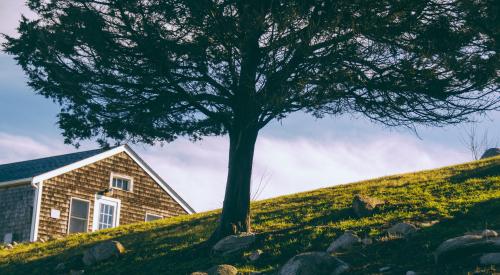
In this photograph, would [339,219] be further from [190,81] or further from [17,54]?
[17,54]

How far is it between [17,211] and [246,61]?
1777 cm

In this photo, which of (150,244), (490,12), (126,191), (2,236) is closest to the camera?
(490,12)

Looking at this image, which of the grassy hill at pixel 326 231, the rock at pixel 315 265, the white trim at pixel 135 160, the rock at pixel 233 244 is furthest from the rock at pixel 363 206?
the white trim at pixel 135 160

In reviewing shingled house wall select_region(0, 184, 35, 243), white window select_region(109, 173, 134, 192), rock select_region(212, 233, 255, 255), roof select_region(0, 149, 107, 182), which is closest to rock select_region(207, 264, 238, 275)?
rock select_region(212, 233, 255, 255)

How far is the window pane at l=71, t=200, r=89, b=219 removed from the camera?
29156mm

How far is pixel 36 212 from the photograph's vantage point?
27.4m

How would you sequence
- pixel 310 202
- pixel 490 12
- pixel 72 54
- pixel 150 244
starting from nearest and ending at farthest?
pixel 490 12
pixel 72 54
pixel 150 244
pixel 310 202

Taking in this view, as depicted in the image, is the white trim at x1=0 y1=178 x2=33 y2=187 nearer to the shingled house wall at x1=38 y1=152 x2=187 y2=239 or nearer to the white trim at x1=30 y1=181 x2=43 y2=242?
the white trim at x1=30 y1=181 x2=43 y2=242

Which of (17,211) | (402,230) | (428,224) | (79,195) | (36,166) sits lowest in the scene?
(402,230)

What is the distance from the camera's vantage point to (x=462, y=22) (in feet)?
49.2

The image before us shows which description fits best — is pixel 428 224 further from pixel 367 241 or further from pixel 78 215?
pixel 78 215

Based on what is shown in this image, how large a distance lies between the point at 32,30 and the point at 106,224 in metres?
16.0

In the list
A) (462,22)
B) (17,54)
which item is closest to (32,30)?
(17,54)

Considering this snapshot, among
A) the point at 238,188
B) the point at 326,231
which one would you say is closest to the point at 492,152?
the point at 326,231
